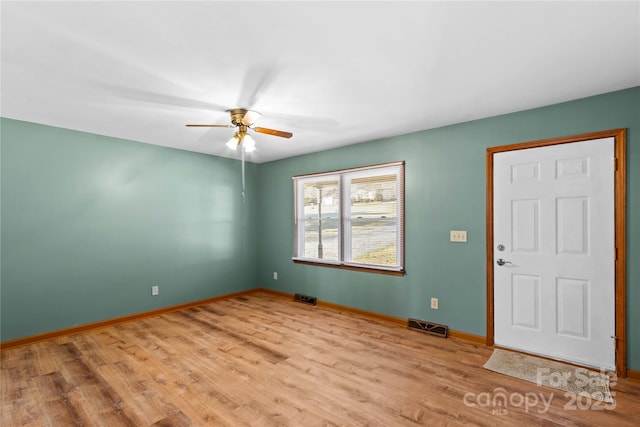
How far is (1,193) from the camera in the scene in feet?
10.2

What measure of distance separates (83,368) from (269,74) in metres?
3.04

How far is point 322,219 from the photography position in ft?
15.5

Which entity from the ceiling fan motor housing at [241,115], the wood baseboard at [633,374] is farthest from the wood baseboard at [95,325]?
the wood baseboard at [633,374]

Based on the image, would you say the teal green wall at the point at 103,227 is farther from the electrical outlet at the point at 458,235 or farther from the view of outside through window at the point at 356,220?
the electrical outlet at the point at 458,235

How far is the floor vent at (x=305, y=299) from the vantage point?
4.69m

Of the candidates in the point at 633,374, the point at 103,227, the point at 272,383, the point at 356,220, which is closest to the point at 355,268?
the point at 356,220

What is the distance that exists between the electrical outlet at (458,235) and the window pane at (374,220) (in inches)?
27.9

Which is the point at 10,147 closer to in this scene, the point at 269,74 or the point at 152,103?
the point at 152,103

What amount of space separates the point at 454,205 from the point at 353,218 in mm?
1429

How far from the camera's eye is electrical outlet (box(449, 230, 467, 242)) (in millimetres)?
3314

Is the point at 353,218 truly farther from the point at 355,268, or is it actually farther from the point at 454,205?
the point at 454,205

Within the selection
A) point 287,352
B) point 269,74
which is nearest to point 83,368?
point 287,352

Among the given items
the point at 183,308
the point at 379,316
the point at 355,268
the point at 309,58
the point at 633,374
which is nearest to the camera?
the point at 309,58

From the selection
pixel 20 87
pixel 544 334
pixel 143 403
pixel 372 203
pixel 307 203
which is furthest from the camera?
pixel 307 203
